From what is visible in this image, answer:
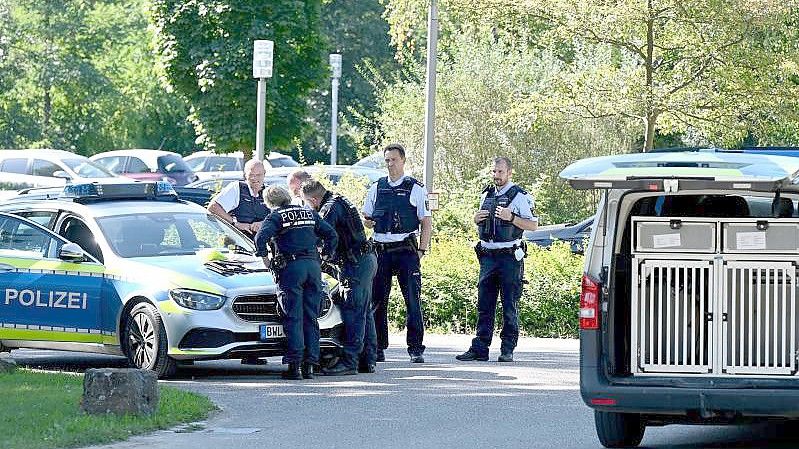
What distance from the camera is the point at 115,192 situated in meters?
14.8

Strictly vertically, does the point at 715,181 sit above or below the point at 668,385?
above

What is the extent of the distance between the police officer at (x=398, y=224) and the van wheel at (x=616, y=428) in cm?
466

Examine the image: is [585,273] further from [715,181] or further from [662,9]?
[662,9]

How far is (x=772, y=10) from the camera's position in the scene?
22.1 m

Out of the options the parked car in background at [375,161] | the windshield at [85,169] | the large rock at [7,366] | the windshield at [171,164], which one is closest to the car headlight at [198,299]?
the large rock at [7,366]

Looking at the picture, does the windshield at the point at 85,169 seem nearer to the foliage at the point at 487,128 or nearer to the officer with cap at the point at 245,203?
the foliage at the point at 487,128

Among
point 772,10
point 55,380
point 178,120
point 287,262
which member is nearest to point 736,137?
point 772,10

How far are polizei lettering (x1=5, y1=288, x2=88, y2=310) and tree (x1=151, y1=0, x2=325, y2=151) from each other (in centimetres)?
1241

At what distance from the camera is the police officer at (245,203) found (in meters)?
15.7

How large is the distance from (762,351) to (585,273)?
1.10m

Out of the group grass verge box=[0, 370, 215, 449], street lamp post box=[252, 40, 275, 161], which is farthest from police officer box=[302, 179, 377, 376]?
street lamp post box=[252, 40, 275, 161]

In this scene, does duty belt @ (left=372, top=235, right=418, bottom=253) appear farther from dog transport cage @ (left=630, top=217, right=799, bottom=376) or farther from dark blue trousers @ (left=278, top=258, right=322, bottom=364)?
dog transport cage @ (left=630, top=217, right=799, bottom=376)

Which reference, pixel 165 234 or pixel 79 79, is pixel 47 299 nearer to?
pixel 165 234

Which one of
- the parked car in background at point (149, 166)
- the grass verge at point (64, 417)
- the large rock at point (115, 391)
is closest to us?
the grass verge at point (64, 417)
